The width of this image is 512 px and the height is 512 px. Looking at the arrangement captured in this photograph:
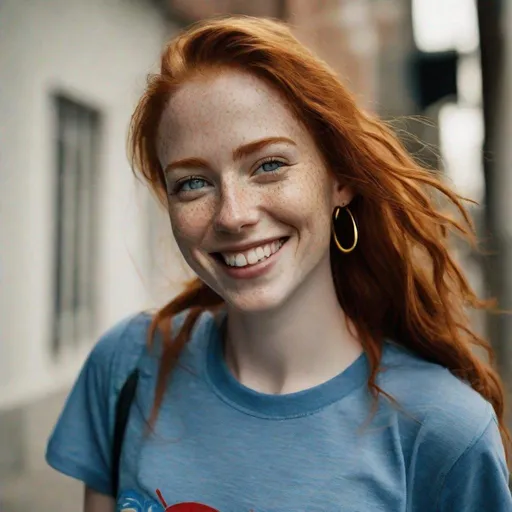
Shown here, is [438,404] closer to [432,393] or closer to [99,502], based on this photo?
[432,393]

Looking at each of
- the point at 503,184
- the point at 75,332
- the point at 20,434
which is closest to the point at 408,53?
the point at 503,184

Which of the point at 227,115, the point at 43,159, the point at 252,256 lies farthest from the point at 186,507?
the point at 43,159

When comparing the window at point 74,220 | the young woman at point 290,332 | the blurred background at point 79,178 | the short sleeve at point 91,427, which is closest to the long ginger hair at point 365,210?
the young woman at point 290,332

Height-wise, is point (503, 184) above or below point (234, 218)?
below

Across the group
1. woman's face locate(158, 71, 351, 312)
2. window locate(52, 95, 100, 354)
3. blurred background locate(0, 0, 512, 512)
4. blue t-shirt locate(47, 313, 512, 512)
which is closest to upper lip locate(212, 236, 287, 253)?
woman's face locate(158, 71, 351, 312)

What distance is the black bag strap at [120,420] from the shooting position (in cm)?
154

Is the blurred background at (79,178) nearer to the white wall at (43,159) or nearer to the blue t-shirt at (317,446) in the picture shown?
the white wall at (43,159)

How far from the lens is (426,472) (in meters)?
1.34

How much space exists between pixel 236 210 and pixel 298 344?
35 cm

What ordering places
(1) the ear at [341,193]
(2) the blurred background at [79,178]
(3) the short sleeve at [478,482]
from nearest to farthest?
(3) the short sleeve at [478,482]
(1) the ear at [341,193]
(2) the blurred background at [79,178]

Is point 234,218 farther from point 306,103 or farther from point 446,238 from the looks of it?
point 446,238

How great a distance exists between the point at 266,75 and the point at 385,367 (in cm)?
62

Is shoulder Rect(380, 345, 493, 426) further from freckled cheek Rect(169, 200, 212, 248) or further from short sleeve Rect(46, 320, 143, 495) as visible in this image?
short sleeve Rect(46, 320, 143, 495)

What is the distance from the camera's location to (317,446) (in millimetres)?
1371
